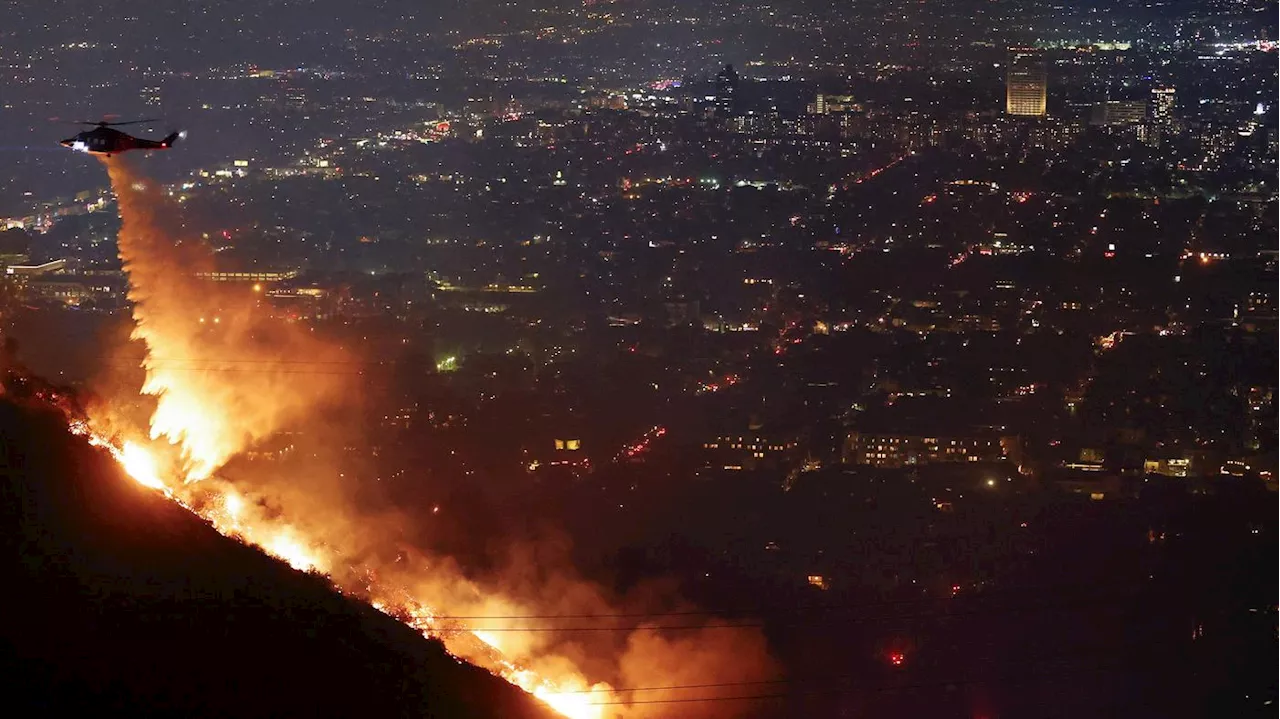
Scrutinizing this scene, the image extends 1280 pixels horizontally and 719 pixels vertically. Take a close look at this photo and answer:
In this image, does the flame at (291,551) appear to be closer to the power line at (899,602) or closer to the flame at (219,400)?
the flame at (219,400)

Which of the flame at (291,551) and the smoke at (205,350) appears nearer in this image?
the flame at (291,551)

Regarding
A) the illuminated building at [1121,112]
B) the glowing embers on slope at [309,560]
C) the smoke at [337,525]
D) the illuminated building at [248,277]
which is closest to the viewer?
the glowing embers on slope at [309,560]

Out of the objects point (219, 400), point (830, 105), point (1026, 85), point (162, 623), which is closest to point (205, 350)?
point (219, 400)

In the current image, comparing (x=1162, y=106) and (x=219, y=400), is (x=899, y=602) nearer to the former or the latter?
(x=219, y=400)

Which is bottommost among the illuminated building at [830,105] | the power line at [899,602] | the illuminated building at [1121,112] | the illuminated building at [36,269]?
the power line at [899,602]

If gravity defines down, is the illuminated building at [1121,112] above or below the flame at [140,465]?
above

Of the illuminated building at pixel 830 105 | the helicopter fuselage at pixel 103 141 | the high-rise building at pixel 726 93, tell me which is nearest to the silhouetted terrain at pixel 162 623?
the helicopter fuselage at pixel 103 141

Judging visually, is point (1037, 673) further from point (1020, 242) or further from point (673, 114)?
point (673, 114)
